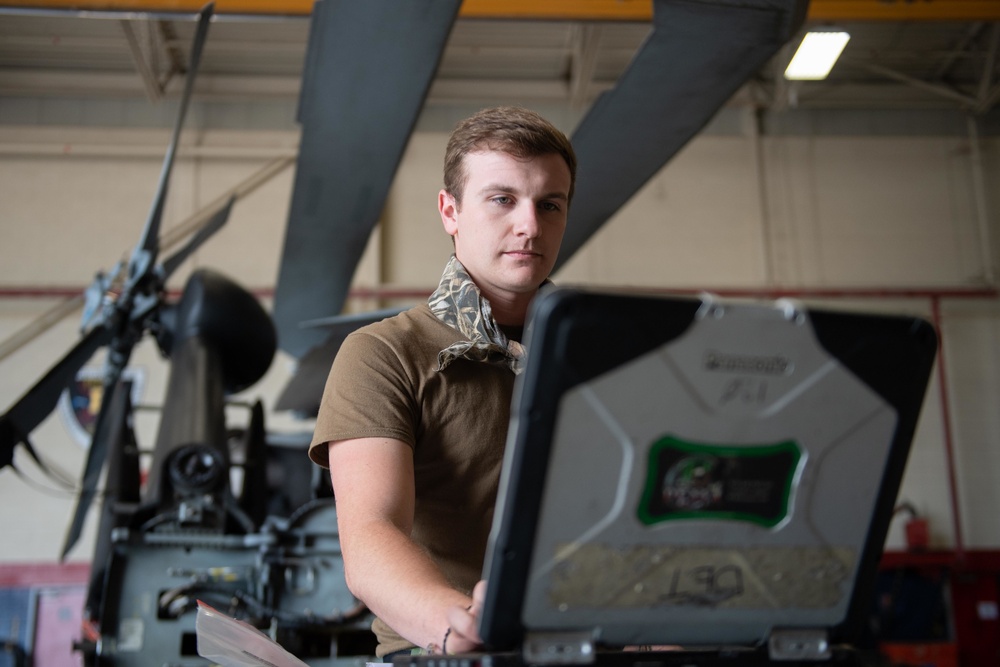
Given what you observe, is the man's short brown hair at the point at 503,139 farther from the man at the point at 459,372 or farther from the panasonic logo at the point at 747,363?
the panasonic logo at the point at 747,363

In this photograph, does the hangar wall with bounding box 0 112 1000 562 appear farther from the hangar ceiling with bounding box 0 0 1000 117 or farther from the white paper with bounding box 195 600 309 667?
the white paper with bounding box 195 600 309 667

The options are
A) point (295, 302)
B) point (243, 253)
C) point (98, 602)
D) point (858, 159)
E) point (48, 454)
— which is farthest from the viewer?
point (858, 159)

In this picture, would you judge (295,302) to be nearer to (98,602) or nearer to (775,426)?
(98,602)

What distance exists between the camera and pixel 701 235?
10.2 metres

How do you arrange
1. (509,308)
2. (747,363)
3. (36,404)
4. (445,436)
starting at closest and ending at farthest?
(747,363) → (445,436) → (509,308) → (36,404)

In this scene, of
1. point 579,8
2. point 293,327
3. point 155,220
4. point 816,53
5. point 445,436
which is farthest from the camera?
point 816,53

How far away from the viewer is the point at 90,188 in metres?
9.93

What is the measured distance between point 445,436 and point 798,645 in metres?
0.62

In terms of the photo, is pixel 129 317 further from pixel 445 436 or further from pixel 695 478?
pixel 695 478

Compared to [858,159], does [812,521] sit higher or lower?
lower

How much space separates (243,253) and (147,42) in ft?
7.73

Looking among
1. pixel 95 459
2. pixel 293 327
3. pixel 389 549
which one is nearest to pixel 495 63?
pixel 293 327

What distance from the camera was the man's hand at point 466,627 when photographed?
0.93m

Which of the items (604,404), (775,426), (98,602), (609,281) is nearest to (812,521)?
(775,426)
